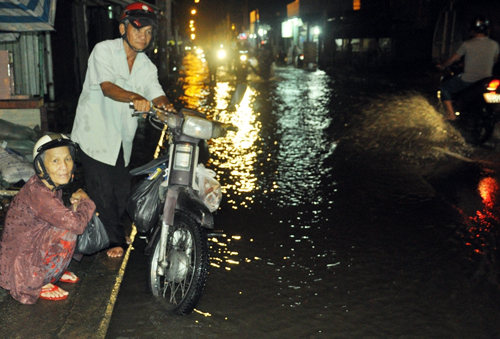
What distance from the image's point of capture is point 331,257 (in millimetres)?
5070

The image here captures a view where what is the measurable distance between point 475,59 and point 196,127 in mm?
7329

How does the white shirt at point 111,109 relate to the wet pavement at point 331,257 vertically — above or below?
above

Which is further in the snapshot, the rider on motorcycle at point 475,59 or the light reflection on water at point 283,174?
the rider on motorcycle at point 475,59

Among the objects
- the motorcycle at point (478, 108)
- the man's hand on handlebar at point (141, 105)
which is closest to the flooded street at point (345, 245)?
the motorcycle at point (478, 108)

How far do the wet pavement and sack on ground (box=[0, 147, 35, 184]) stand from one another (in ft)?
6.25

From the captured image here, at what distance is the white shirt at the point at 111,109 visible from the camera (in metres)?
4.37

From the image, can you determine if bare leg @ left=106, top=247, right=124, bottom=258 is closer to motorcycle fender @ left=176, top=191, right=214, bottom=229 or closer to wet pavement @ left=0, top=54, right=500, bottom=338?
wet pavement @ left=0, top=54, right=500, bottom=338

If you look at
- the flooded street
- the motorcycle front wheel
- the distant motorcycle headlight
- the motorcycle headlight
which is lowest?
the flooded street

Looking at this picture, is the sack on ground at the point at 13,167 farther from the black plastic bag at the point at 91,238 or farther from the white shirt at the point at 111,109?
the black plastic bag at the point at 91,238

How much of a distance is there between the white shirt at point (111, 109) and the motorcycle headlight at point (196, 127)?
887mm

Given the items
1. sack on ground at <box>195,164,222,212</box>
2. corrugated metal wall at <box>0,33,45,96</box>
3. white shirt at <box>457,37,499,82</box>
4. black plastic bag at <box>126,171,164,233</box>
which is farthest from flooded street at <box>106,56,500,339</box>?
corrugated metal wall at <box>0,33,45,96</box>

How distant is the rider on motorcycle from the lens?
9.50 metres

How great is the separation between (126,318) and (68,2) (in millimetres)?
10595

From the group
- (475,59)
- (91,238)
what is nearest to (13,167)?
(91,238)
